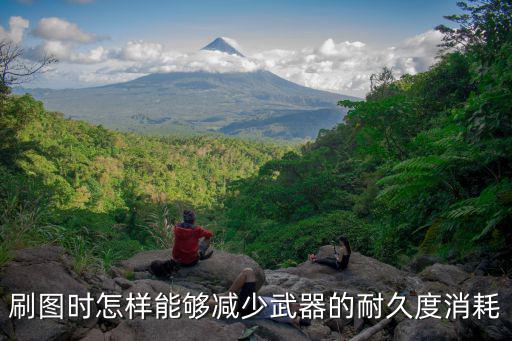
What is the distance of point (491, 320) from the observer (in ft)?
11.6

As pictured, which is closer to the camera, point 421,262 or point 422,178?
point 422,178

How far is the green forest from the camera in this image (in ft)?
15.8

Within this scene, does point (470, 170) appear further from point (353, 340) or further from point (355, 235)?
point (355, 235)

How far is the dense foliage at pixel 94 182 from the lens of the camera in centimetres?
502

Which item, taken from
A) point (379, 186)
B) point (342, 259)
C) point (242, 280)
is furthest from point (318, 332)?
point (379, 186)

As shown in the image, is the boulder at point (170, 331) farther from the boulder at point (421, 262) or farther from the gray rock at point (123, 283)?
the boulder at point (421, 262)

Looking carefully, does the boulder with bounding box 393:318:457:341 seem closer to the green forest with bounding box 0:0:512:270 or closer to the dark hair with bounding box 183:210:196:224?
the green forest with bounding box 0:0:512:270

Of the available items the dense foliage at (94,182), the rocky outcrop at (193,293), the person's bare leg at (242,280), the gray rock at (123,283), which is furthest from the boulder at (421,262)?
the gray rock at (123,283)

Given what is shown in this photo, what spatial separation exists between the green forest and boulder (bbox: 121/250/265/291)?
0.49 m

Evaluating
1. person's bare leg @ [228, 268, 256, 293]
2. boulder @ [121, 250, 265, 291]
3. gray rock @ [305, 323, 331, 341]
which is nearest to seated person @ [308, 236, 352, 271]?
boulder @ [121, 250, 265, 291]

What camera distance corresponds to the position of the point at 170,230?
8.20 metres

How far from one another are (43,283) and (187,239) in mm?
2378

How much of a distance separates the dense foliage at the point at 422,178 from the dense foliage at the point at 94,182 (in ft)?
14.4

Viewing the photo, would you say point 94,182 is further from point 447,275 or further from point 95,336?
point 447,275
